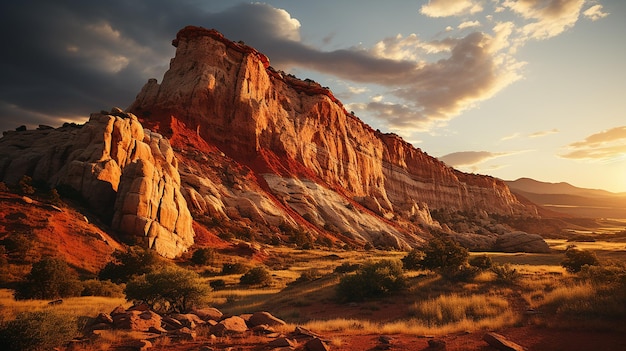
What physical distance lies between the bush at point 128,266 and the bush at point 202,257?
569 cm

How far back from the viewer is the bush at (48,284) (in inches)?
678

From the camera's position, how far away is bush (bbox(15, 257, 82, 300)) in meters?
17.2

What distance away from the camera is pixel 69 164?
110 ft

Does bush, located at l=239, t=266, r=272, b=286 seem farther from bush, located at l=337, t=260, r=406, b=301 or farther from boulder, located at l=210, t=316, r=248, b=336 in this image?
boulder, located at l=210, t=316, r=248, b=336

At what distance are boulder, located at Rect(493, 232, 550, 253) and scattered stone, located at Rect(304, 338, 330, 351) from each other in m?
52.2

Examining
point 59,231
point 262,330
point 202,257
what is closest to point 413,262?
point 262,330

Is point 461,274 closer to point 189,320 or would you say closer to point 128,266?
point 189,320

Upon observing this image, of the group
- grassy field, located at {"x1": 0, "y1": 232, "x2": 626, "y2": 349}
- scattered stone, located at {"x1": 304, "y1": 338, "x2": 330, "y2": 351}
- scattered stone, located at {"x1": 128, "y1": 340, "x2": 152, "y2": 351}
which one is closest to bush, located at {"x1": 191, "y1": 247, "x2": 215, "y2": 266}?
grassy field, located at {"x1": 0, "y1": 232, "x2": 626, "y2": 349}

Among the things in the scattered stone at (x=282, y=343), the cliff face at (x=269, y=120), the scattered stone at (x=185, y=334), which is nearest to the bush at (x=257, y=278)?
the scattered stone at (x=185, y=334)

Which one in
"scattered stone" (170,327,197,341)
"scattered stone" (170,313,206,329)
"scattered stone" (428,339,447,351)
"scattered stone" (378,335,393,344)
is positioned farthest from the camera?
"scattered stone" (170,313,206,329)

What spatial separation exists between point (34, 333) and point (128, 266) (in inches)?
699

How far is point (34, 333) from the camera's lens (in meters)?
8.05

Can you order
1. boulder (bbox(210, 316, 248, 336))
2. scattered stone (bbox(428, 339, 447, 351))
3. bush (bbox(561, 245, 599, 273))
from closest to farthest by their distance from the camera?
1. scattered stone (bbox(428, 339, 447, 351))
2. boulder (bbox(210, 316, 248, 336))
3. bush (bbox(561, 245, 599, 273))

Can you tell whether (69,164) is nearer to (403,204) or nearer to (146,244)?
(146,244)
